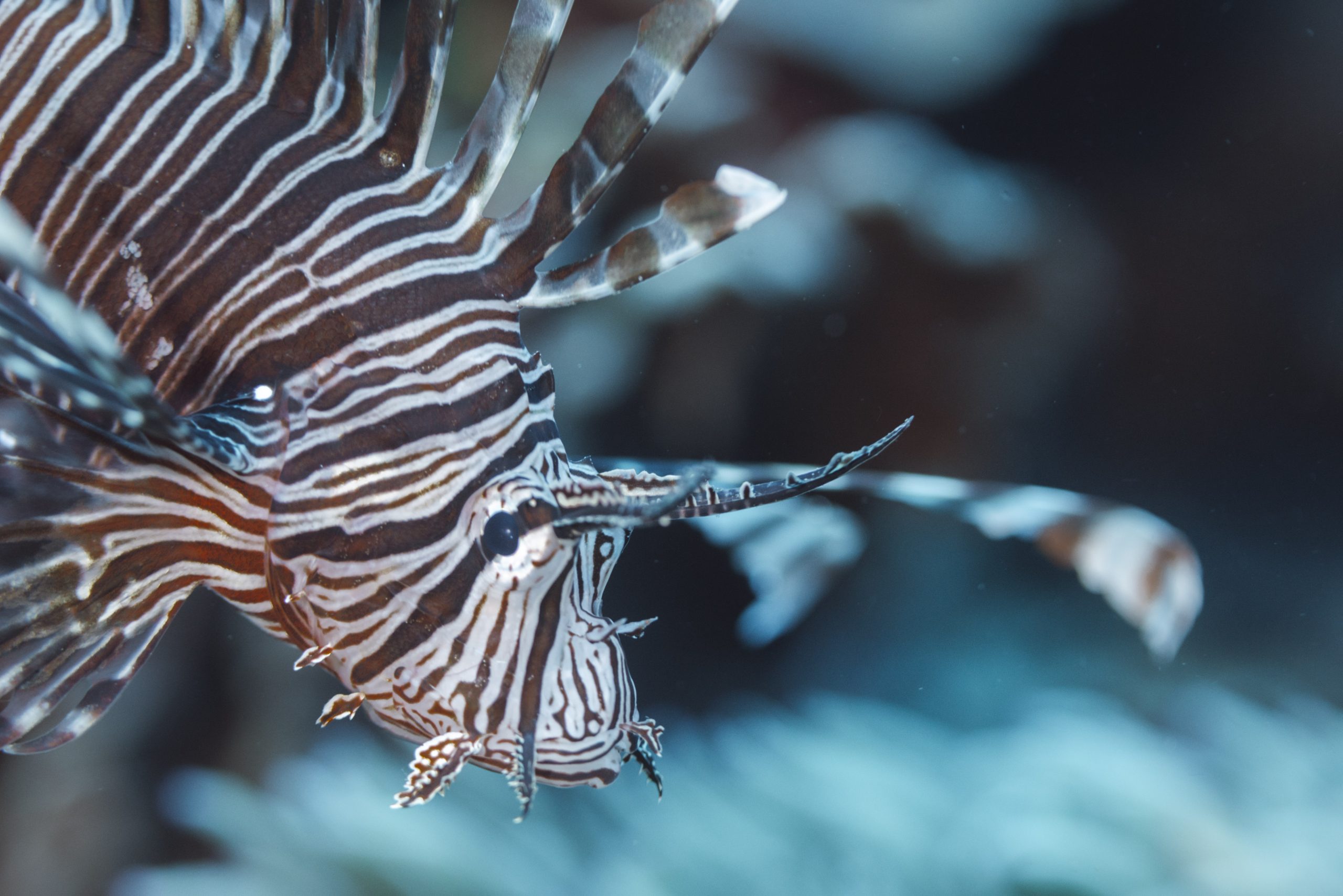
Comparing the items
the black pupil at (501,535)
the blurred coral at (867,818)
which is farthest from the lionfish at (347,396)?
the blurred coral at (867,818)

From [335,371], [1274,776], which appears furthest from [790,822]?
[335,371]

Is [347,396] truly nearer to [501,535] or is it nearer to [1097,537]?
[501,535]

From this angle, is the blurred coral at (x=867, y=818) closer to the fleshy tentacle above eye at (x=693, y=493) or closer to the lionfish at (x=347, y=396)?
the lionfish at (x=347, y=396)

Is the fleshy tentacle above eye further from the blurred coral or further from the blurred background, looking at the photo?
the blurred coral

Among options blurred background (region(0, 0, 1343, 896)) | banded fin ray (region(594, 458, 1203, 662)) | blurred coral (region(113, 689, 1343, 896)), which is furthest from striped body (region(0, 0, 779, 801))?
blurred coral (region(113, 689, 1343, 896))

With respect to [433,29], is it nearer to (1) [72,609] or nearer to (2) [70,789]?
(1) [72,609]

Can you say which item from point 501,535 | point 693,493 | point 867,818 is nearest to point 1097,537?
point 693,493
